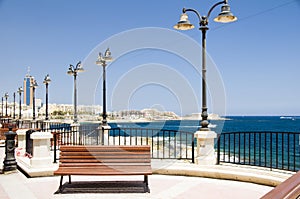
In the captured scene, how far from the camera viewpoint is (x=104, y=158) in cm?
620

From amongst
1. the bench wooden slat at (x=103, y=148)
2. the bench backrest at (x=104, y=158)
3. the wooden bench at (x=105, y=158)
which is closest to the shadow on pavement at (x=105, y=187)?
the wooden bench at (x=105, y=158)

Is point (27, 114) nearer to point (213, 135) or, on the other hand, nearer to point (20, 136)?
point (20, 136)

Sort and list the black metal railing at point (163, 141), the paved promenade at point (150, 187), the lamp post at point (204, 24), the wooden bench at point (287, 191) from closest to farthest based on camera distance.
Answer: the wooden bench at point (287, 191) < the paved promenade at point (150, 187) < the lamp post at point (204, 24) < the black metal railing at point (163, 141)

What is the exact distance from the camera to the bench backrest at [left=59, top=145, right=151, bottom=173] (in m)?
6.15

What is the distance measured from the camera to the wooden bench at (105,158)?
612 cm

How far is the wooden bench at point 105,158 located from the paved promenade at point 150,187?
17.5 inches

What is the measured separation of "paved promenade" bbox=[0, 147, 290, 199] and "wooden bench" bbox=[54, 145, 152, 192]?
1.46 ft

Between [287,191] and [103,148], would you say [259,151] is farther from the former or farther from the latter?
[287,191]

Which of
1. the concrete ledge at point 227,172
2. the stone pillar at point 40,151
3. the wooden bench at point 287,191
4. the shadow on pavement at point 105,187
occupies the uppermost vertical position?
the wooden bench at point 287,191

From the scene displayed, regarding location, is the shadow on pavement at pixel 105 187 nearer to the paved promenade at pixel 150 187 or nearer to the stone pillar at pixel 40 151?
the paved promenade at pixel 150 187

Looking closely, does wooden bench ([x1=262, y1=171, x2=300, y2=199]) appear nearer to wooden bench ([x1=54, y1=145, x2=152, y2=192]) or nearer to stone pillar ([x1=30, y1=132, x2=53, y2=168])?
wooden bench ([x1=54, y1=145, x2=152, y2=192])

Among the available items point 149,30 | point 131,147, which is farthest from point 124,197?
point 149,30

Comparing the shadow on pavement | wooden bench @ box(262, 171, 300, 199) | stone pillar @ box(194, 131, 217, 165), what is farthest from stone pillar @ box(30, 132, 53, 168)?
wooden bench @ box(262, 171, 300, 199)

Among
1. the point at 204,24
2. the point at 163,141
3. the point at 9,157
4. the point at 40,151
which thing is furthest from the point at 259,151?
the point at 9,157
